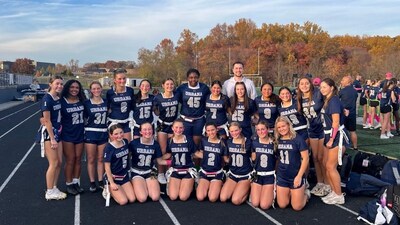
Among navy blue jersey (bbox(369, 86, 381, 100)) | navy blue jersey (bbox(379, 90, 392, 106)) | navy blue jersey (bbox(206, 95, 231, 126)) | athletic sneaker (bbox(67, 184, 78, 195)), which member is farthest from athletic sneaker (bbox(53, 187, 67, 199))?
navy blue jersey (bbox(369, 86, 381, 100))

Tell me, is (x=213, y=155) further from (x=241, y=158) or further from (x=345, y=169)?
(x=345, y=169)

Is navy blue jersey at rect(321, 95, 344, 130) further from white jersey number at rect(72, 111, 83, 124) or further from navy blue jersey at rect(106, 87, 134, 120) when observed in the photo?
white jersey number at rect(72, 111, 83, 124)

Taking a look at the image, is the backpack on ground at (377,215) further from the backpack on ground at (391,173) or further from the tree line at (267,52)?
the tree line at (267,52)

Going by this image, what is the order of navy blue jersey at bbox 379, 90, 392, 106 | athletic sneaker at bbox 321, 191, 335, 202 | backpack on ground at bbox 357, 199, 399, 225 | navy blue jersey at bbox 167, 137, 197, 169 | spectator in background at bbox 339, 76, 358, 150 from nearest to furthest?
backpack on ground at bbox 357, 199, 399, 225, athletic sneaker at bbox 321, 191, 335, 202, navy blue jersey at bbox 167, 137, 197, 169, spectator in background at bbox 339, 76, 358, 150, navy blue jersey at bbox 379, 90, 392, 106

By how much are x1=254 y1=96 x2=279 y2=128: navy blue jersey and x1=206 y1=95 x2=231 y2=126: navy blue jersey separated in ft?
1.68

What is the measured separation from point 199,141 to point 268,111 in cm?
124

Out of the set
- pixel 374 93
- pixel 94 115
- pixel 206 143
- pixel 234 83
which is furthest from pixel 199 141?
pixel 374 93

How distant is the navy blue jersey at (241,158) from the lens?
575 centimetres

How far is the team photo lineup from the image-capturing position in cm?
555

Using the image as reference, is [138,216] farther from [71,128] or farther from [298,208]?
[298,208]

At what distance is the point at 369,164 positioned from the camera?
6414 millimetres

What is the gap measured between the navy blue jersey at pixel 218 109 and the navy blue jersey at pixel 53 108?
7.57 ft

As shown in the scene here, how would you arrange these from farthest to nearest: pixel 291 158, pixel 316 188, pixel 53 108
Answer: pixel 316 188 → pixel 53 108 → pixel 291 158

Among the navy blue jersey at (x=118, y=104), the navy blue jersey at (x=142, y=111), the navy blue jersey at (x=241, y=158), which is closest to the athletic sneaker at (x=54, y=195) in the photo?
the navy blue jersey at (x=118, y=104)
